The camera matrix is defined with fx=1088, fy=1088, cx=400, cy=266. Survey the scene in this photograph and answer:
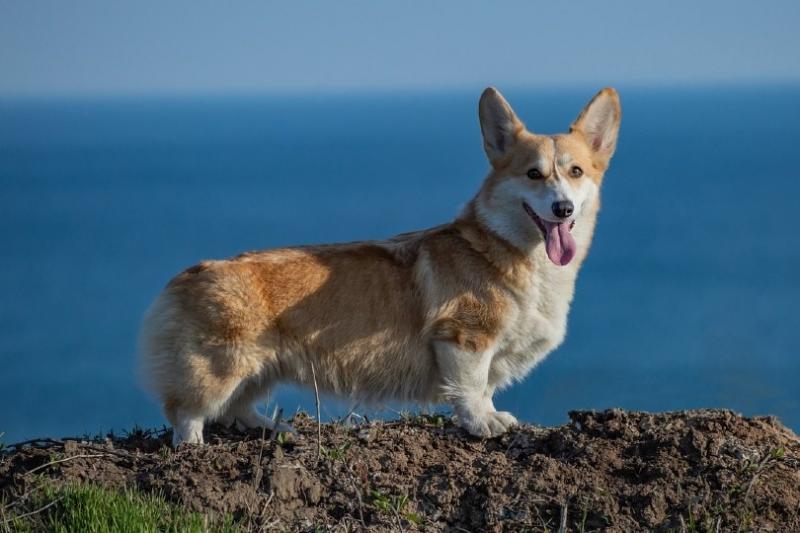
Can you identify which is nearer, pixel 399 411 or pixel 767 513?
pixel 767 513

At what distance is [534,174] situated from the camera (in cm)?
652

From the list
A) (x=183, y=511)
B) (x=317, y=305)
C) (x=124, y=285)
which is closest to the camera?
(x=183, y=511)

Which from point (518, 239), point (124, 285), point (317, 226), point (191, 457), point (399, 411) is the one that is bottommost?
point (191, 457)

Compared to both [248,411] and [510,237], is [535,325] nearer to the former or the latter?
[510,237]

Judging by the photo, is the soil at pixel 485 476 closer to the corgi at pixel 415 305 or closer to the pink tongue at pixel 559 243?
the corgi at pixel 415 305

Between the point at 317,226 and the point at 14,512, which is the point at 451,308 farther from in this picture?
the point at 317,226

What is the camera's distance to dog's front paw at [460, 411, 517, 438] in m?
6.37

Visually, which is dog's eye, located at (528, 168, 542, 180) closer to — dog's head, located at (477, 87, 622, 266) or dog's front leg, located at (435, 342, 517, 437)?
dog's head, located at (477, 87, 622, 266)

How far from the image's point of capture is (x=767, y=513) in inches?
214

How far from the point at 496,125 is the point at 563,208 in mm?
893

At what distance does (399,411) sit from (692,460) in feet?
6.59

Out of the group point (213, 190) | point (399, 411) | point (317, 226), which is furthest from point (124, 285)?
point (399, 411)

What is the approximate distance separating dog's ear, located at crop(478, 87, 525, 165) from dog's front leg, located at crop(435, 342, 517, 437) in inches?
49.0

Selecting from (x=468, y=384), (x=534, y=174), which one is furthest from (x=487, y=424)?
(x=534, y=174)
